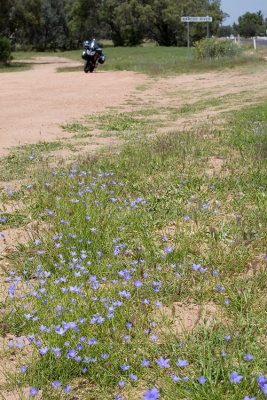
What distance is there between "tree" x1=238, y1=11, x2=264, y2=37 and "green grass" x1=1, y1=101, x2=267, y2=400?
14153 centimetres

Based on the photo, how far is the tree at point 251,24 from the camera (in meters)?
136

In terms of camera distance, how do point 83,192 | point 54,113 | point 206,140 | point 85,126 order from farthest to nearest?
point 54,113 < point 85,126 < point 206,140 < point 83,192

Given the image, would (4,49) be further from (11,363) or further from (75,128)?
(11,363)

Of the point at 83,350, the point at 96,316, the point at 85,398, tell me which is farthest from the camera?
the point at 96,316

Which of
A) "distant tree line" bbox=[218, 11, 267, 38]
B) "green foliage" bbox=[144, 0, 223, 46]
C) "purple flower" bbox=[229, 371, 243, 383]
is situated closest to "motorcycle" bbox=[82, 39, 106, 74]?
"purple flower" bbox=[229, 371, 243, 383]

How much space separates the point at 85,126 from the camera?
35.2 ft

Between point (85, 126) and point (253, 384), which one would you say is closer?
point (253, 384)

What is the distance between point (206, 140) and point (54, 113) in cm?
645

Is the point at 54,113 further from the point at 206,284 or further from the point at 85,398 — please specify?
the point at 85,398

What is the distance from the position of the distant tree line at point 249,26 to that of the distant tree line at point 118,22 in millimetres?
61739

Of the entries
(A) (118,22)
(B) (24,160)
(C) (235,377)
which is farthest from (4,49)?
(A) (118,22)

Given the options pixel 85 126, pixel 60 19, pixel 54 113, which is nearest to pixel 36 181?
pixel 85 126

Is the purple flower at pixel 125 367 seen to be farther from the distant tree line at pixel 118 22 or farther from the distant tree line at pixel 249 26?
the distant tree line at pixel 249 26

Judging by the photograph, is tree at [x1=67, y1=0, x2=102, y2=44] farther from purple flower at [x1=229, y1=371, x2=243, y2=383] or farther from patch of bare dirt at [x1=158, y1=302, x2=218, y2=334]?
purple flower at [x1=229, y1=371, x2=243, y2=383]
